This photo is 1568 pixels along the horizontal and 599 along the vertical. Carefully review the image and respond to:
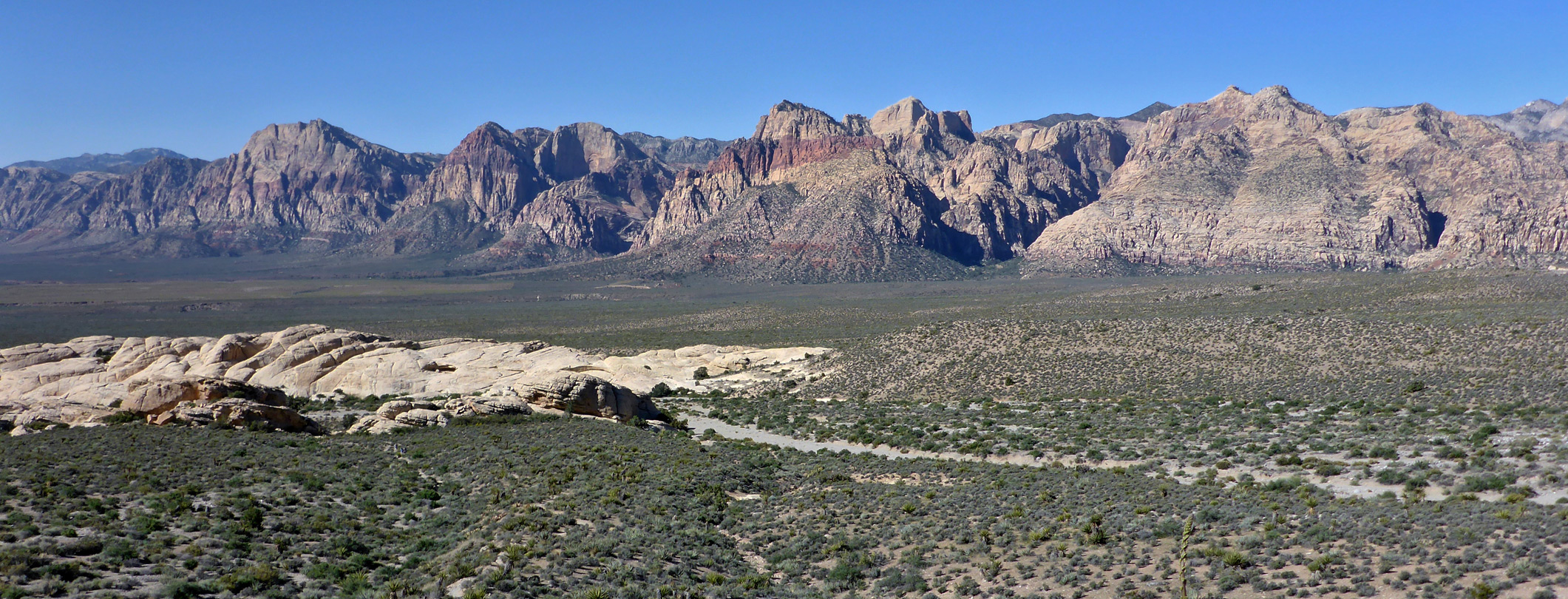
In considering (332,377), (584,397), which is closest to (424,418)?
(584,397)

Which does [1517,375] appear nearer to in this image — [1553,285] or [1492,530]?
[1492,530]

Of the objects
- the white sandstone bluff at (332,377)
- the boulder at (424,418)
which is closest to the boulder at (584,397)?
the white sandstone bluff at (332,377)

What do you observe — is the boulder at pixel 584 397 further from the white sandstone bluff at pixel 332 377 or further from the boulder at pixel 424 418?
the boulder at pixel 424 418

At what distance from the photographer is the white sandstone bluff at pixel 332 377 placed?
3619cm

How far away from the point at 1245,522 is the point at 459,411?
33.4 metres

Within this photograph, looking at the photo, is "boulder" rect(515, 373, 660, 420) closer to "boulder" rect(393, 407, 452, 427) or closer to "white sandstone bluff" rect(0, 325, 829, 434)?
"white sandstone bluff" rect(0, 325, 829, 434)

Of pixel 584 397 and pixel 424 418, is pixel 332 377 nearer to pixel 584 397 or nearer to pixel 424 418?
pixel 424 418

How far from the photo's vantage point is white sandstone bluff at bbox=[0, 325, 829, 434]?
36.2 meters

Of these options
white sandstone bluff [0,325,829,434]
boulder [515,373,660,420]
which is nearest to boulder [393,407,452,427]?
white sandstone bluff [0,325,829,434]

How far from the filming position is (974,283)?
584 ft

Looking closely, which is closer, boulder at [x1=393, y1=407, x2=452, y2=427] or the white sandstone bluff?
the white sandstone bluff

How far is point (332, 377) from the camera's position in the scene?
176ft

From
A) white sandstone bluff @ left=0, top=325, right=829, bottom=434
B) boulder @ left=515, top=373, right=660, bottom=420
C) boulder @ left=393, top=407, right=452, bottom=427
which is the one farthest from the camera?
boulder @ left=515, top=373, right=660, bottom=420

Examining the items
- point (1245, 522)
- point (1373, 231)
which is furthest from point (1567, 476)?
point (1373, 231)
